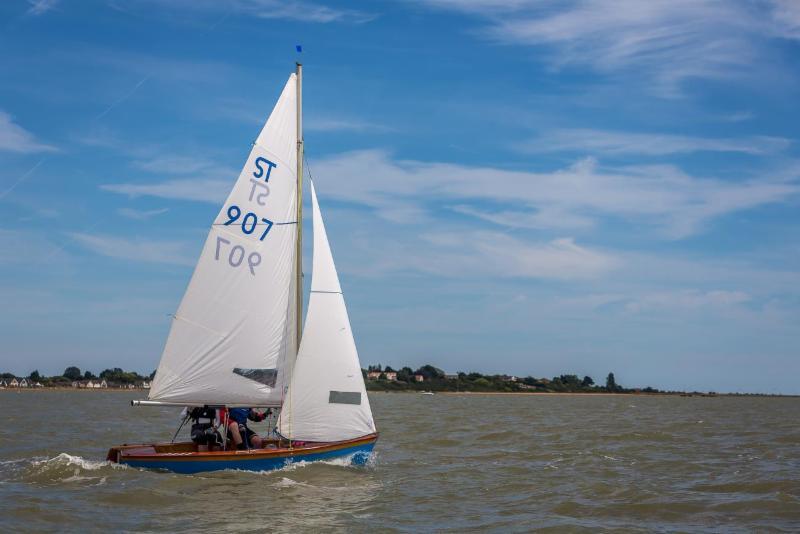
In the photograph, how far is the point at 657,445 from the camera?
A: 1232 inches

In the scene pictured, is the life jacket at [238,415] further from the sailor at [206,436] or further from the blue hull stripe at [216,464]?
the blue hull stripe at [216,464]

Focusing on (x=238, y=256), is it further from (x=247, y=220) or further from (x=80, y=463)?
(x=80, y=463)

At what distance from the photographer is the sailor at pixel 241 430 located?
63.3 ft

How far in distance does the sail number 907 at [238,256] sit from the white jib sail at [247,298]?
22mm

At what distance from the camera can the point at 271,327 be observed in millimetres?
20031

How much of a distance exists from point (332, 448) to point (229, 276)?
4.39 metres

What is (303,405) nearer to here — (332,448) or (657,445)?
(332,448)

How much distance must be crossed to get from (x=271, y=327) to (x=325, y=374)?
1629 millimetres

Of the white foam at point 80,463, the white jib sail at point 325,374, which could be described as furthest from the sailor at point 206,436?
the white foam at point 80,463

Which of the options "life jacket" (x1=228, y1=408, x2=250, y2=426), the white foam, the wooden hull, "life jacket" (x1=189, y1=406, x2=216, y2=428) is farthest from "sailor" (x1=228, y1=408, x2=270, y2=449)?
the white foam

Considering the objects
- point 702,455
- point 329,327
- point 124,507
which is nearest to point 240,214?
point 329,327

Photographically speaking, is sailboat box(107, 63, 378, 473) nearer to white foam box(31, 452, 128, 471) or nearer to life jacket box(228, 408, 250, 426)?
life jacket box(228, 408, 250, 426)

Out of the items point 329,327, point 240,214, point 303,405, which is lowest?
point 303,405

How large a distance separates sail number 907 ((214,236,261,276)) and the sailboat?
0.07ft
